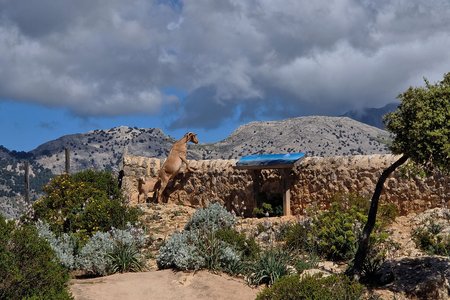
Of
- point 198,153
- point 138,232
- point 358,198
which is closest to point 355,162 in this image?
→ point 358,198

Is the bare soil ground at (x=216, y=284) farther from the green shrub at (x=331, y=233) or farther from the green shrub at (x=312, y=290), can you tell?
the green shrub at (x=312, y=290)

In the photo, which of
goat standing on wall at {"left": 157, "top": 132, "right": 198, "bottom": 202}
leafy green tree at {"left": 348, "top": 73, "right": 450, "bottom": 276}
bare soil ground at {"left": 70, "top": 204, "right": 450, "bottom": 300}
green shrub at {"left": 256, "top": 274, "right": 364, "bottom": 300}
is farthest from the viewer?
goat standing on wall at {"left": 157, "top": 132, "right": 198, "bottom": 202}

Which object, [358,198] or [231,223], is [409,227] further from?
[231,223]

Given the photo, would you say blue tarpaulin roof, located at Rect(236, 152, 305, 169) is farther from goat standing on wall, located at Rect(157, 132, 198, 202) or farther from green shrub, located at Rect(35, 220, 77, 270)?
green shrub, located at Rect(35, 220, 77, 270)

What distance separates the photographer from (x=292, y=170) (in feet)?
60.3

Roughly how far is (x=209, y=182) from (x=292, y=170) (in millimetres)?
3075

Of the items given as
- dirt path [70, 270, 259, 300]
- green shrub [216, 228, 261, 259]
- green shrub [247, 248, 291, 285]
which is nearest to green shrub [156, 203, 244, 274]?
green shrub [216, 228, 261, 259]

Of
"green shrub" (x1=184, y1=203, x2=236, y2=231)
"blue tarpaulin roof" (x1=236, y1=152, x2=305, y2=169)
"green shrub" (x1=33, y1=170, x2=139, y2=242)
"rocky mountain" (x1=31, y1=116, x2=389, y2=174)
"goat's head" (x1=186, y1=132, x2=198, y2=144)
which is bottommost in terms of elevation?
"green shrub" (x1=184, y1=203, x2=236, y2=231)

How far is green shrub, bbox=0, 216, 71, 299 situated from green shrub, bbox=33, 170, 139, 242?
18.7 ft

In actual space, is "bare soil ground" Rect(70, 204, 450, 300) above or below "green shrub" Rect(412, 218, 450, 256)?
below

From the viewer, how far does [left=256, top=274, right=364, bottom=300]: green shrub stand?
30.5 ft

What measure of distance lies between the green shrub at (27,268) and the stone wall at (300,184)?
31.5 feet

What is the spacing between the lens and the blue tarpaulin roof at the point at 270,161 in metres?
18.0

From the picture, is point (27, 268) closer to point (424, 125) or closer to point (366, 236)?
point (366, 236)
